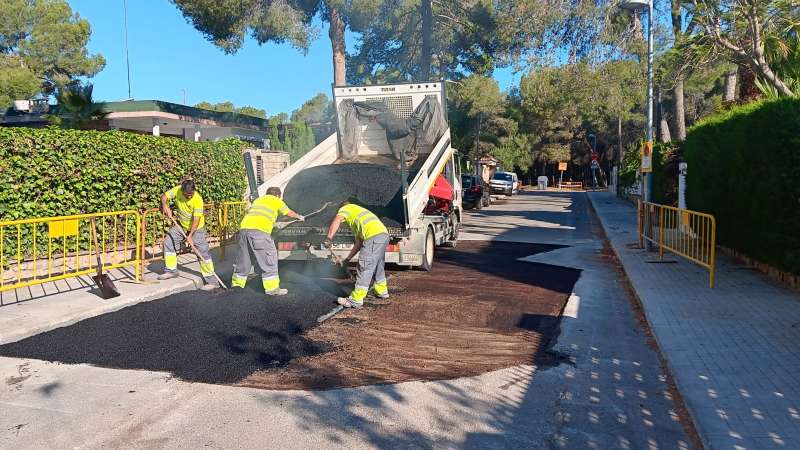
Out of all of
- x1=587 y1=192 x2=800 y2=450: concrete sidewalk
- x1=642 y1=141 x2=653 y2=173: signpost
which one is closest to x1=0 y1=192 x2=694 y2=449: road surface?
A: x1=587 y1=192 x2=800 y2=450: concrete sidewalk

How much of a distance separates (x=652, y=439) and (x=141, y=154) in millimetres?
9812

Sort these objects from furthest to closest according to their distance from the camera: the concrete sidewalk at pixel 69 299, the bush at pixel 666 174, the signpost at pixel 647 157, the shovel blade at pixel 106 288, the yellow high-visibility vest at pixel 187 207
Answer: the bush at pixel 666 174, the signpost at pixel 647 157, the yellow high-visibility vest at pixel 187 207, the shovel blade at pixel 106 288, the concrete sidewalk at pixel 69 299

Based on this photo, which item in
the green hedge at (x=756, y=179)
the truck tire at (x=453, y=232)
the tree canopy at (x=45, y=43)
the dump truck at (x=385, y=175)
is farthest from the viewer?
the tree canopy at (x=45, y=43)

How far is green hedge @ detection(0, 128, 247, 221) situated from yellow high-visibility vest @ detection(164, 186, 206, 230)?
1927 mm

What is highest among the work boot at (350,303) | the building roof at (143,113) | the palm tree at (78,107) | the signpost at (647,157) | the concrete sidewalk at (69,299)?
the building roof at (143,113)

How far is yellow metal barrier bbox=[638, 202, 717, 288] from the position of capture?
9319 mm

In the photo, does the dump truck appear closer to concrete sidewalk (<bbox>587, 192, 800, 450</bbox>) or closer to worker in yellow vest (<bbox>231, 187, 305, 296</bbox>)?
worker in yellow vest (<bbox>231, 187, 305, 296</bbox>)

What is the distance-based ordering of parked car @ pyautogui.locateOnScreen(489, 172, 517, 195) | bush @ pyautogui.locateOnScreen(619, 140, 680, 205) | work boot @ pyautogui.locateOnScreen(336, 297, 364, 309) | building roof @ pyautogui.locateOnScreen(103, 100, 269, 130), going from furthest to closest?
1. parked car @ pyautogui.locateOnScreen(489, 172, 517, 195)
2. building roof @ pyautogui.locateOnScreen(103, 100, 269, 130)
3. bush @ pyautogui.locateOnScreen(619, 140, 680, 205)
4. work boot @ pyautogui.locateOnScreen(336, 297, 364, 309)

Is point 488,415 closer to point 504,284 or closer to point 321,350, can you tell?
point 321,350

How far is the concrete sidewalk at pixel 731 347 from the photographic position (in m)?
4.27

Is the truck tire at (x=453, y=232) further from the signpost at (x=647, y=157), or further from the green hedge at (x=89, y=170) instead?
the green hedge at (x=89, y=170)

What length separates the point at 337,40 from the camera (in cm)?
2350

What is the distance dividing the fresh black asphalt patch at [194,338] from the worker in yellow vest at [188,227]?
2.69 feet

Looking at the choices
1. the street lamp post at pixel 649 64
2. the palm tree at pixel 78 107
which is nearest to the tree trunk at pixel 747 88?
the street lamp post at pixel 649 64
